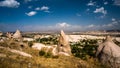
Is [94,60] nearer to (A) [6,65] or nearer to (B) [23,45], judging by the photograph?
(B) [23,45]

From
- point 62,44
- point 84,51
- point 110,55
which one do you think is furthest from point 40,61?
point 84,51

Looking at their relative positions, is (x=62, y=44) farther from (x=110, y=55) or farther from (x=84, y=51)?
(x=84, y=51)

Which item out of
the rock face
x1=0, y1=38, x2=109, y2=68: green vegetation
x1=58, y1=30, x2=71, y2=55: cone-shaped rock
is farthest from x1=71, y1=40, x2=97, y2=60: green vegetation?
x1=0, y1=38, x2=109, y2=68: green vegetation

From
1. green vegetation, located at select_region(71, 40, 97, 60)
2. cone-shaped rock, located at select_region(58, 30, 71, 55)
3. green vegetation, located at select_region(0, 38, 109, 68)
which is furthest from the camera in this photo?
cone-shaped rock, located at select_region(58, 30, 71, 55)

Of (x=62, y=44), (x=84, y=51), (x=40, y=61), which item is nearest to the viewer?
(x=40, y=61)

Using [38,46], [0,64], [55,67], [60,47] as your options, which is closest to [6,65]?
[0,64]

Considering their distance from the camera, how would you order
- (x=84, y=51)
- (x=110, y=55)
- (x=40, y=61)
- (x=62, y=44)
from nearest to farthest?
(x=40, y=61) → (x=110, y=55) → (x=62, y=44) → (x=84, y=51)

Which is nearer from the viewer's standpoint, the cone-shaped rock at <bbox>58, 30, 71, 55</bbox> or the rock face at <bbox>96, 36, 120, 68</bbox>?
the rock face at <bbox>96, 36, 120, 68</bbox>

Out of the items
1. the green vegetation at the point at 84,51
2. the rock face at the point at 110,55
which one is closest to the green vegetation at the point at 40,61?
the rock face at the point at 110,55

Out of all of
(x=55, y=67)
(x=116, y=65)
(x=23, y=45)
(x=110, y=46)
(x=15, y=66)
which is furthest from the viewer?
(x=23, y=45)

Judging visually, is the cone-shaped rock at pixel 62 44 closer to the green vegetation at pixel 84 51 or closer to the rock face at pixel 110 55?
the green vegetation at pixel 84 51

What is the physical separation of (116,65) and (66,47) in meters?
14.3

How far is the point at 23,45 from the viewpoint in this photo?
2198cm

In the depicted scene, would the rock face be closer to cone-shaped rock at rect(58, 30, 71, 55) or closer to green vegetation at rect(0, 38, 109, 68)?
green vegetation at rect(0, 38, 109, 68)
